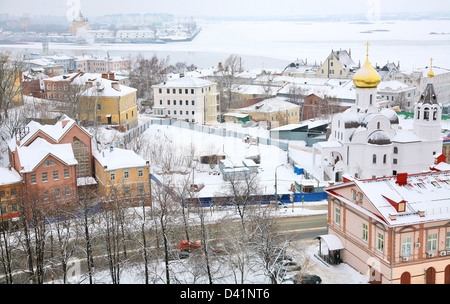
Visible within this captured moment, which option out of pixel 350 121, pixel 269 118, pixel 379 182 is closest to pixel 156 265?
pixel 379 182

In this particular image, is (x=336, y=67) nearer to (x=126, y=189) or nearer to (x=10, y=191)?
(x=126, y=189)

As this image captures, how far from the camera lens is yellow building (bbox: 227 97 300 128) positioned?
23875 mm

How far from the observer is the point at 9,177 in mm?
12102

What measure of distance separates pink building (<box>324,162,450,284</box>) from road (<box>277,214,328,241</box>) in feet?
5.42

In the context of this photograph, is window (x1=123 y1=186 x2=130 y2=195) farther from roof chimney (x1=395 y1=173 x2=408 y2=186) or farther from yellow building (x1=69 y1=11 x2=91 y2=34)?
roof chimney (x1=395 y1=173 x2=408 y2=186)

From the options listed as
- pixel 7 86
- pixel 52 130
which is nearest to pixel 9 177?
pixel 52 130

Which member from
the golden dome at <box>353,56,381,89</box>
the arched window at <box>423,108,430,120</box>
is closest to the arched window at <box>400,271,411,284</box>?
the arched window at <box>423,108,430,120</box>

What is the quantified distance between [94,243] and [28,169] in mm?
3227

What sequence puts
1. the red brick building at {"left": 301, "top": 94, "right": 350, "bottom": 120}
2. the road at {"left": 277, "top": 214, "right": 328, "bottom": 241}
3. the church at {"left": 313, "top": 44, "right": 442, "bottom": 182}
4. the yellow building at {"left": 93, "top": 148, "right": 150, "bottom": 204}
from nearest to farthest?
1. the road at {"left": 277, "top": 214, "right": 328, "bottom": 241}
2. the yellow building at {"left": 93, "top": 148, "right": 150, "bottom": 204}
3. the church at {"left": 313, "top": 44, "right": 442, "bottom": 182}
4. the red brick building at {"left": 301, "top": 94, "right": 350, "bottom": 120}

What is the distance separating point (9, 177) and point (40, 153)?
0.91 m

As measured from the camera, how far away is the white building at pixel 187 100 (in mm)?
24281
